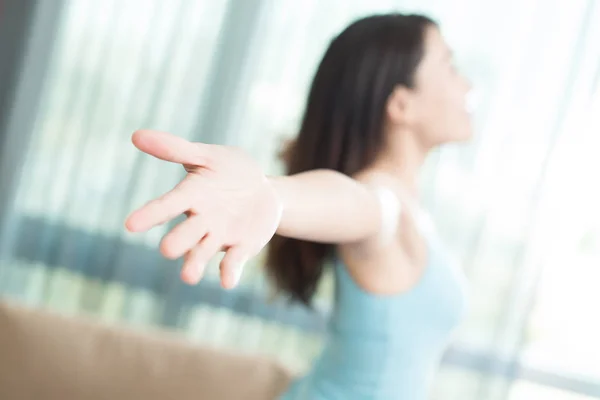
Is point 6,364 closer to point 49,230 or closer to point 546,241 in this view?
point 49,230

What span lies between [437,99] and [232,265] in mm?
677

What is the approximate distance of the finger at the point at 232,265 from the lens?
0.47 m

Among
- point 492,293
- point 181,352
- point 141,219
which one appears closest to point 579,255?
point 492,293

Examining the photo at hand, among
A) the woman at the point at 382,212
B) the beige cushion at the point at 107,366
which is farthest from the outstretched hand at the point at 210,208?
the beige cushion at the point at 107,366

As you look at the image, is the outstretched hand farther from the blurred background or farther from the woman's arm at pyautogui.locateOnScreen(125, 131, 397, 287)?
the blurred background

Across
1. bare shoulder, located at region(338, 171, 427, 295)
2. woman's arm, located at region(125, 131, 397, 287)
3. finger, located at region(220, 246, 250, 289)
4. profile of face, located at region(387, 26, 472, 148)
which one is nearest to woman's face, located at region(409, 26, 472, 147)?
profile of face, located at region(387, 26, 472, 148)

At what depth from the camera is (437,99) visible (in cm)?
107

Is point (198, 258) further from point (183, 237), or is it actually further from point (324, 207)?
point (324, 207)

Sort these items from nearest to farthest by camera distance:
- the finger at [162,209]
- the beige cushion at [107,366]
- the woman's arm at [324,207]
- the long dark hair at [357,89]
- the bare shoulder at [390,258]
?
1. the finger at [162,209]
2. the woman's arm at [324,207]
3. the bare shoulder at [390,258]
4. the long dark hair at [357,89]
5. the beige cushion at [107,366]

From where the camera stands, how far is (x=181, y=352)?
141 centimetres

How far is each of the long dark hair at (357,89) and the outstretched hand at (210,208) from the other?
21.3 inches

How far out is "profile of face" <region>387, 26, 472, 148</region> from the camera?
3.46 feet

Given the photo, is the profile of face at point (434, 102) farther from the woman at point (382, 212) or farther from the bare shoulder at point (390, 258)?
the bare shoulder at point (390, 258)

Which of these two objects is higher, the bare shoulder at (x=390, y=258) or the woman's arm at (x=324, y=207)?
the woman's arm at (x=324, y=207)
